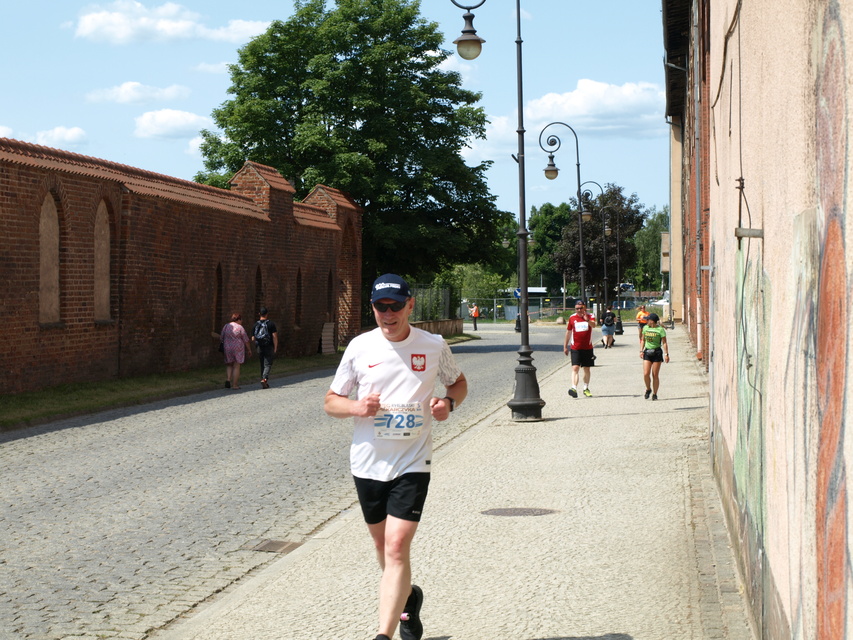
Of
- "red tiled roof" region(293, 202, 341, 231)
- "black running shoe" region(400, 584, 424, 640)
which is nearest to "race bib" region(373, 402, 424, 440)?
"black running shoe" region(400, 584, 424, 640)

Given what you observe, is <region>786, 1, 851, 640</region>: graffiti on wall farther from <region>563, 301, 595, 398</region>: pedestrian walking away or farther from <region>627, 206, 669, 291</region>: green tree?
<region>627, 206, 669, 291</region>: green tree

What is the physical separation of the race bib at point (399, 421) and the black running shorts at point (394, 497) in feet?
0.66

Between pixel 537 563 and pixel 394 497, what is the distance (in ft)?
7.30

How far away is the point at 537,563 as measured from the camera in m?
7.08

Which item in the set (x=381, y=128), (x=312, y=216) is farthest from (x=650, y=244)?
A: (x=312, y=216)

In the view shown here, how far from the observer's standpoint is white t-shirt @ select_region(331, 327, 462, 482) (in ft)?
17.1

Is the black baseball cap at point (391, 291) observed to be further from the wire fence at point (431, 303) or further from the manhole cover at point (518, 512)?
the wire fence at point (431, 303)

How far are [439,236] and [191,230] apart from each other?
55.6 ft

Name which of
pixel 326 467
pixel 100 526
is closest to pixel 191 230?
pixel 326 467

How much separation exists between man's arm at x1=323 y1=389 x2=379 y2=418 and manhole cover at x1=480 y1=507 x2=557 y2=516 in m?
3.73

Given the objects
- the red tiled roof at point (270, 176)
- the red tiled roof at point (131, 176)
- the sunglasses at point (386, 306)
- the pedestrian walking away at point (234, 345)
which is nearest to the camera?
the sunglasses at point (386, 306)

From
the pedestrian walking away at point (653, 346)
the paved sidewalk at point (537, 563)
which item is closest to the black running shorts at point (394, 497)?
the paved sidewalk at point (537, 563)

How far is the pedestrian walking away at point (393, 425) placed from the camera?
16.9 feet

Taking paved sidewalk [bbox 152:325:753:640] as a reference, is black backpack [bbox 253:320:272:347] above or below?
above
